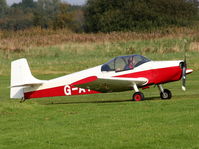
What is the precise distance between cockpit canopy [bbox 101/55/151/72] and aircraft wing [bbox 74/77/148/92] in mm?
498

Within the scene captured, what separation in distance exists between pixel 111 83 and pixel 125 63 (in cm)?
75

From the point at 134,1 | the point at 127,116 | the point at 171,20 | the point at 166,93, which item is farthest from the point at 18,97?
the point at 134,1

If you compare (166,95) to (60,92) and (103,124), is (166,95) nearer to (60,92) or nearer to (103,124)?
(60,92)

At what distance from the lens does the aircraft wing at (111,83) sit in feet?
50.6

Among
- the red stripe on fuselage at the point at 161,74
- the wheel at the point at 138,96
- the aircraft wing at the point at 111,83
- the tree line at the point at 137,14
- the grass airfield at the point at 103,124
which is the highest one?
the tree line at the point at 137,14

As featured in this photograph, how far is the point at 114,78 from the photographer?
15.4 m

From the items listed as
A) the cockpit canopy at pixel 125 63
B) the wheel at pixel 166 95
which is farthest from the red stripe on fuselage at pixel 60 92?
the wheel at pixel 166 95

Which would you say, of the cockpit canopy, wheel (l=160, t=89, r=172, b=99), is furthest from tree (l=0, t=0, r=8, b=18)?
wheel (l=160, t=89, r=172, b=99)

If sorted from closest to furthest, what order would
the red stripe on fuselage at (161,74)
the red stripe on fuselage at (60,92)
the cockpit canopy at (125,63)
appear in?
the red stripe on fuselage at (161,74) < the cockpit canopy at (125,63) < the red stripe on fuselage at (60,92)

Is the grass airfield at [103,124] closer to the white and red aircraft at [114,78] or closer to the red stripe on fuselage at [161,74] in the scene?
the white and red aircraft at [114,78]

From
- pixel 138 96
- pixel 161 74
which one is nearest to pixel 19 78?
pixel 138 96

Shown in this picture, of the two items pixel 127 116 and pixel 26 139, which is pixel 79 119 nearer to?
pixel 127 116

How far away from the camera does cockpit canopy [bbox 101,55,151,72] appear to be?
15766 millimetres

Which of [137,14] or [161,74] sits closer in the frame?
[161,74]
